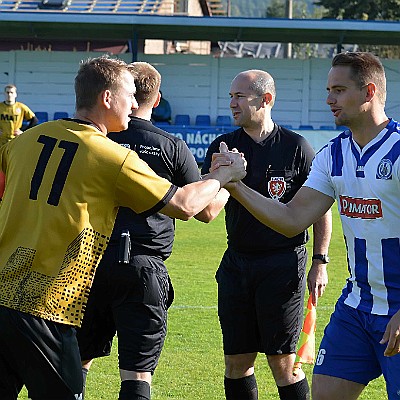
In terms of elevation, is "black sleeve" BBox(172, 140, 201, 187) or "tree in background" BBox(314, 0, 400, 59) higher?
"tree in background" BBox(314, 0, 400, 59)

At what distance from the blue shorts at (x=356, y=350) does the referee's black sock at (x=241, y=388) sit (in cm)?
140

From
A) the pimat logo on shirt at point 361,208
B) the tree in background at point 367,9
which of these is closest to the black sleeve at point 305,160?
the pimat logo on shirt at point 361,208

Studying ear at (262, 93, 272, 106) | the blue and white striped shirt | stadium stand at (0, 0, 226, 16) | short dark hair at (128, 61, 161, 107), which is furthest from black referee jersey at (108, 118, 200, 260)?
stadium stand at (0, 0, 226, 16)

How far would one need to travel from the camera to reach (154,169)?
5.35 metres

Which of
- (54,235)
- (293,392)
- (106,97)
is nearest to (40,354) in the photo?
(54,235)

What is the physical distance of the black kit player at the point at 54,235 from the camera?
4.04m

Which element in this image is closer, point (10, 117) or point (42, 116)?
point (10, 117)

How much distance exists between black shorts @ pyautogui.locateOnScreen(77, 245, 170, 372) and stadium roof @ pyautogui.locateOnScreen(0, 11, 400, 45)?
1030 inches

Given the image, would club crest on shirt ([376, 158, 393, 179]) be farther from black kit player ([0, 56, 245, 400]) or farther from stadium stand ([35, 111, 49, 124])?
stadium stand ([35, 111, 49, 124])

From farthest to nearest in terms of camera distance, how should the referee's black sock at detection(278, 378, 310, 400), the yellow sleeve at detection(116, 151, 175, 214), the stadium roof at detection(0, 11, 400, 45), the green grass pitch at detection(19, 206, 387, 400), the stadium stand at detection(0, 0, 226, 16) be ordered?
the stadium stand at detection(0, 0, 226, 16) < the stadium roof at detection(0, 11, 400, 45) < the green grass pitch at detection(19, 206, 387, 400) < the referee's black sock at detection(278, 378, 310, 400) < the yellow sleeve at detection(116, 151, 175, 214)

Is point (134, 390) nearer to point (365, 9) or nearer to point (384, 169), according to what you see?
point (384, 169)

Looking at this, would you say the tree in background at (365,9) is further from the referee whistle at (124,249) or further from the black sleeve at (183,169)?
the referee whistle at (124,249)

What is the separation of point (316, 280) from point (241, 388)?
2.78ft

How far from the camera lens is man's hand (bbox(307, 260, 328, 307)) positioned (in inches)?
234
